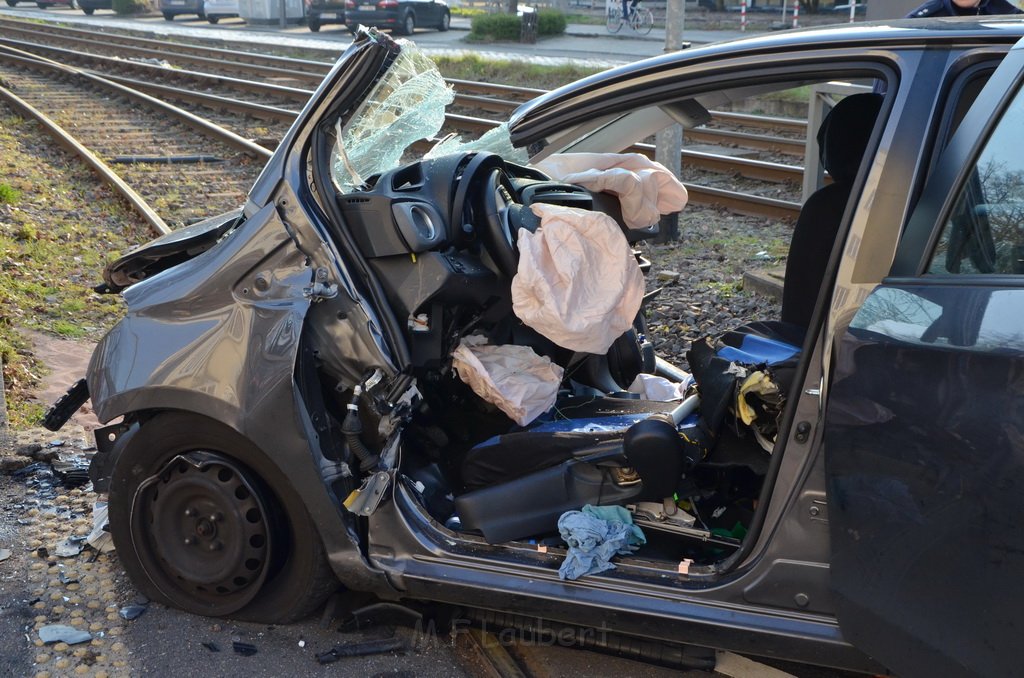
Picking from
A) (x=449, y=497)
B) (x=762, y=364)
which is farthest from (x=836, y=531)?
(x=449, y=497)

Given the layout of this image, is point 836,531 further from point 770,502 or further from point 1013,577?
point 1013,577

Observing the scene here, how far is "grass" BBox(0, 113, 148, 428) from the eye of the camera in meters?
6.10

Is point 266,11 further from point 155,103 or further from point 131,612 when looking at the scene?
point 131,612

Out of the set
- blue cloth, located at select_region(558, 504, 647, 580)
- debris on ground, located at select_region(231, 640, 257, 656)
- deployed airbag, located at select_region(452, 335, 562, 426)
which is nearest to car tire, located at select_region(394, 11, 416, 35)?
deployed airbag, located at select_region(452, 335, 562, 426)

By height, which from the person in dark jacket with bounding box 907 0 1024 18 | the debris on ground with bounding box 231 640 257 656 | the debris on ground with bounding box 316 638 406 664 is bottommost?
the debris on ground with bounding box 231 640 257 656

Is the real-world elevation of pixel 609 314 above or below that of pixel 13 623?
above

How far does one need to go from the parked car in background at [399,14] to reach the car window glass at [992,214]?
2940cm

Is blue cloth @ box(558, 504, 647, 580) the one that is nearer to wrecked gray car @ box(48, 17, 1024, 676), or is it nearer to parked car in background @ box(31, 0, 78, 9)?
wrecked gray car @ box(48, 17, 1024, 676)

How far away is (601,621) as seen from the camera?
2951 mm

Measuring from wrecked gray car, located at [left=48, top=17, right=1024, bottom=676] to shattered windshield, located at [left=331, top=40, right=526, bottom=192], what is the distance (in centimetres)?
1

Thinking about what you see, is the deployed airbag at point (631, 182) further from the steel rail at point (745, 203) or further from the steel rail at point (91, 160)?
the steel rail at point (745, 203)

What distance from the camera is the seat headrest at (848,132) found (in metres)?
3.21

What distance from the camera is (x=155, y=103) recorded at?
16656 mm

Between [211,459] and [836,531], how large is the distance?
1891 mm
